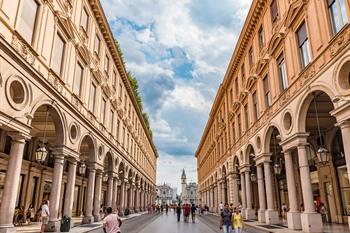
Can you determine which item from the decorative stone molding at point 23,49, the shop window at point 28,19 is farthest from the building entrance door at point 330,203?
the shop window at point 28,19

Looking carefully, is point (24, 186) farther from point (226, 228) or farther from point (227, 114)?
point (227, 114)

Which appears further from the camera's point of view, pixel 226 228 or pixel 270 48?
pixel 270 48

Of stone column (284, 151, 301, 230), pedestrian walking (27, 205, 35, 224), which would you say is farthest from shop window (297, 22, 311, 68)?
pedestrian walking (27, 205, 35, 224)

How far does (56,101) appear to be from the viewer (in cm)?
1378

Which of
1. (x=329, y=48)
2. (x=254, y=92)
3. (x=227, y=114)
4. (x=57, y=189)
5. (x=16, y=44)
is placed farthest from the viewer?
(x=227, y=114)

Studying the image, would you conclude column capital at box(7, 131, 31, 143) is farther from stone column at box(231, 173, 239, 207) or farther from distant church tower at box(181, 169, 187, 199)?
distant church tower at box(181, 169, 187, 199)

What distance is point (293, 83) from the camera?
1495 cm

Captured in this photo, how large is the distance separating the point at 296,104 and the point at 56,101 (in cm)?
1191

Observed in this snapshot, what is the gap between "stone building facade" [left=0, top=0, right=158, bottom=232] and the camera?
10227 mm

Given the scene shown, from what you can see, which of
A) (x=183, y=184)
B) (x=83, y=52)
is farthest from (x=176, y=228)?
(x=183, y=184)

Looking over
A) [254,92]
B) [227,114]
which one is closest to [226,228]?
[254,92]

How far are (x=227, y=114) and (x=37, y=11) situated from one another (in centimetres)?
2442

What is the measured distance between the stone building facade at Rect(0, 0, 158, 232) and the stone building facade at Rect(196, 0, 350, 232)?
463 inches

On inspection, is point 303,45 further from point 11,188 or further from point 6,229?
point 6,229
